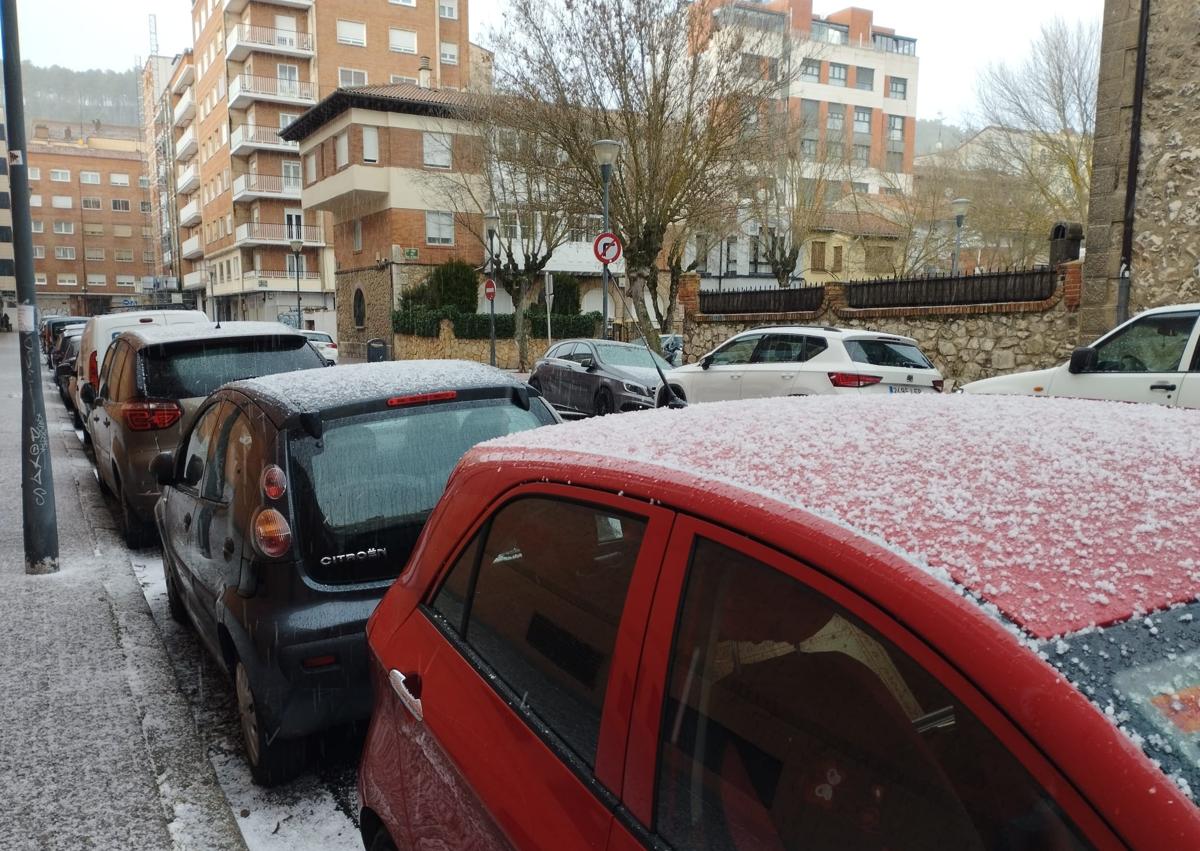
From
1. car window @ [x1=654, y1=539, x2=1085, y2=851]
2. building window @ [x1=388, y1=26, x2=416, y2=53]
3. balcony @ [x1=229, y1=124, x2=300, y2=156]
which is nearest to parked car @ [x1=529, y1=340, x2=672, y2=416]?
car window @ [x1=654, y1=539, x2=1085, y2=851]

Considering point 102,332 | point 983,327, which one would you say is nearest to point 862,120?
point 983,327

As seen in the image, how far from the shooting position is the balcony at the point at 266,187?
2149 inches

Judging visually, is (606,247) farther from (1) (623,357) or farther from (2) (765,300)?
(2) (765,300)

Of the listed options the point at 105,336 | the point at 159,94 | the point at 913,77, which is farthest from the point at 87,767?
the point at 159,94

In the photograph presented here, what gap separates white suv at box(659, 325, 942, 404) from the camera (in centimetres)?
1208

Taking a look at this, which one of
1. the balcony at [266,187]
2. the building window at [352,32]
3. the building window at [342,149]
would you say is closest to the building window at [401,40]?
the building window at [352,32]

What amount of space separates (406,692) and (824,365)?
10.9m

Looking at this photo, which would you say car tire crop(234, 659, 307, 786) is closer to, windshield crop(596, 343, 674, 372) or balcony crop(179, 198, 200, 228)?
windshield crop(596, 343, 674, 372)

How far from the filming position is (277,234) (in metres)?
54.6

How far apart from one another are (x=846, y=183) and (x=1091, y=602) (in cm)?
4285

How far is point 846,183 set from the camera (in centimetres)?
4097

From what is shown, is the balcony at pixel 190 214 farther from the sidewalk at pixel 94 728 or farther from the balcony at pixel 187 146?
the sidewalk at pixel 94 728

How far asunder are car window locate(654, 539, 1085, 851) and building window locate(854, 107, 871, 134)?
72.4m

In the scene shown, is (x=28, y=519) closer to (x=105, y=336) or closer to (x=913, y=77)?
(x=105, y=336)
